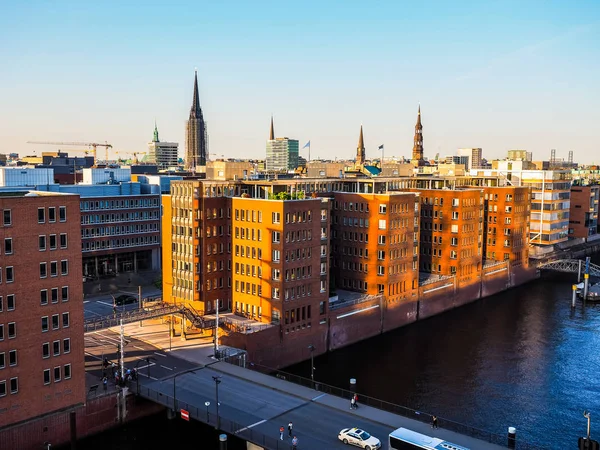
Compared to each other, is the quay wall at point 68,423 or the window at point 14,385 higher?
the window at point 14,385

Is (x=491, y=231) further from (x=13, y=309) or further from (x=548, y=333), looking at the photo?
(x=13, y=309)

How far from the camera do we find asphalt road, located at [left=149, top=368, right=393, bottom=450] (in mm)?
61719

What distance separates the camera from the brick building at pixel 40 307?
63531mm

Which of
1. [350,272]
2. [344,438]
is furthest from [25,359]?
[350,272]

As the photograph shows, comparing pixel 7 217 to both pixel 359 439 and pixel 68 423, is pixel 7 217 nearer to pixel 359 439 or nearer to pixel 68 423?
pixel 68 423

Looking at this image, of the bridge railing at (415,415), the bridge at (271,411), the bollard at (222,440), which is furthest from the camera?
the bridge railing at (415,415)

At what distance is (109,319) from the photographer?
304 feet

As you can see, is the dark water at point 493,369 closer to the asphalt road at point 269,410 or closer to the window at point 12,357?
the asphalt road at point 269,410

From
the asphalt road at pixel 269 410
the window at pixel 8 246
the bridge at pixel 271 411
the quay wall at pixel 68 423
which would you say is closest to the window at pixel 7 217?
the window at pixel 8 246

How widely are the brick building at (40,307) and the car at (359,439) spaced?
1205 inches

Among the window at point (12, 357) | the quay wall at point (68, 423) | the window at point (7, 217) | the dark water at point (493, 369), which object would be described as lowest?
the dark water at point (493, 369)

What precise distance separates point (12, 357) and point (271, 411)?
1086 inches

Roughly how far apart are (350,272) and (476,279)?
42.1 metres

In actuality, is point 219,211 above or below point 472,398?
above
